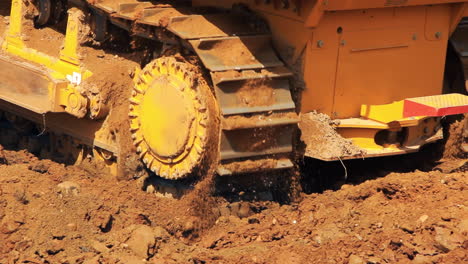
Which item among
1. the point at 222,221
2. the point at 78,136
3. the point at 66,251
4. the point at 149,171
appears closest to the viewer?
the point at 66,251

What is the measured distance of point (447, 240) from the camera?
7605 mm

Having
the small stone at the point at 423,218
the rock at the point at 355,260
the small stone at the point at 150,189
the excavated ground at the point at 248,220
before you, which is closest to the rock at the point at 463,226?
the excavated ground at the point at 248,220

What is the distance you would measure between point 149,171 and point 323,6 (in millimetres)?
2002

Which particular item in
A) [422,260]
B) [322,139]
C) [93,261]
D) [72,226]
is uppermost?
[322,139]

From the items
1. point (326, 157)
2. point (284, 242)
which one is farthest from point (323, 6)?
point (284, 242)

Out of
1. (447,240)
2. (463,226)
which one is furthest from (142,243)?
(463,226)

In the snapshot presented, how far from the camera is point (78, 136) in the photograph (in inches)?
383

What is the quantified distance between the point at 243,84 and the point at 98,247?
1.49m

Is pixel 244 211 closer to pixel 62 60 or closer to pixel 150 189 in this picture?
pixel 150 189

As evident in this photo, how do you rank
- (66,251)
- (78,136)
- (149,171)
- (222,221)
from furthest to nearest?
(78,136) < (149,171) < (222,221) < (66,251)

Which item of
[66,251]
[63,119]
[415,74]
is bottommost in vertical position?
[66,251]

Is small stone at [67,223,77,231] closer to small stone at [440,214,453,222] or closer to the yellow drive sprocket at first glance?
the yellow drive sprocket

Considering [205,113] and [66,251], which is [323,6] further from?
[66,251]

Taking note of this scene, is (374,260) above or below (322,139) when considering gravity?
below
